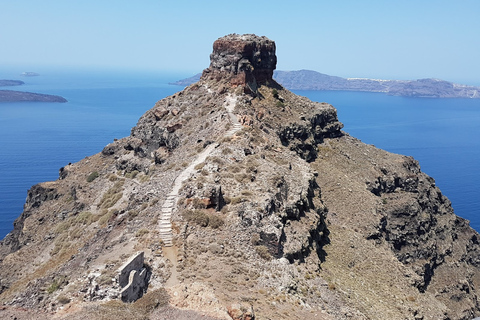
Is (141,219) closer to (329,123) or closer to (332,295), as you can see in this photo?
(332,295)

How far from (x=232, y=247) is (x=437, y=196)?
55.8 meters

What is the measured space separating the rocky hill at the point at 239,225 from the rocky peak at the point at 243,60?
0.86ft

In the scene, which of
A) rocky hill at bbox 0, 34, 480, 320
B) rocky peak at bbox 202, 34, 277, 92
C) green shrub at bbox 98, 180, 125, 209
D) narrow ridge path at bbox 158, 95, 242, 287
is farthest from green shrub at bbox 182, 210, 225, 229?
rocky peak at bbox 202, 34, 277, 92

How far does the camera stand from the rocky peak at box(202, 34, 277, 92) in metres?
61.7

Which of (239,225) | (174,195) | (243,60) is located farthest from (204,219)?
(243,60)

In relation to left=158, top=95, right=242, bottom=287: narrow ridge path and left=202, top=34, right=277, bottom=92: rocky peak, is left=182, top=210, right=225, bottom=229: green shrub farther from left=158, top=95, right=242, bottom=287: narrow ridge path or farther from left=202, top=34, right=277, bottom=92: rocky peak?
left=202, top=34, right=277, bottom=92: rocky peak

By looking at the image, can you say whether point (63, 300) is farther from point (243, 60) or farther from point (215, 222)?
point (243, 60)

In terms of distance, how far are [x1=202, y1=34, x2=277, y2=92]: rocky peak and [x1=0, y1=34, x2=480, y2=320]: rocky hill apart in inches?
10.4

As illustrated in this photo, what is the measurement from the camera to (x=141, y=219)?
32.3 metres

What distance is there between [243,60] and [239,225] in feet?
121

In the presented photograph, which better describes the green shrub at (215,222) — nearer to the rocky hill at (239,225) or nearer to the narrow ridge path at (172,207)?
the rocky hill at (239,225)

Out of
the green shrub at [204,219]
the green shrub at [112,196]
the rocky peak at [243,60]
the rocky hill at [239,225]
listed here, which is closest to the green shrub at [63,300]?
the rocky hill at [239,225]

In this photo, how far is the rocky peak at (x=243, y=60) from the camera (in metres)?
61.7

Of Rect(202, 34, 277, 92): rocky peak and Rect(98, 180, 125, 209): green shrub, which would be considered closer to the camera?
Rect(98, 180, 125, 209): green shrub
